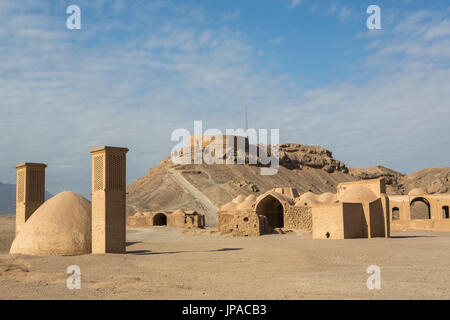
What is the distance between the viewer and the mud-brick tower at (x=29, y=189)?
1573 cm

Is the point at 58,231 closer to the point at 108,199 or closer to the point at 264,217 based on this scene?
the point at 108,199

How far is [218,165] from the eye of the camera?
65.3 m

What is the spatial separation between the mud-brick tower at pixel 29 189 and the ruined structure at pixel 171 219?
62.8 ft

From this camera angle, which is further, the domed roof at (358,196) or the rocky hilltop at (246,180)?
the rocky hilltop at (246,180)

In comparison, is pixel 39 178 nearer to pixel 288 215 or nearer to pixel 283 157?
pixel 288 215

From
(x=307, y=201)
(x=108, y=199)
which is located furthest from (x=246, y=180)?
(x=108, y=199)

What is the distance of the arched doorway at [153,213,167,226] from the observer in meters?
37.4

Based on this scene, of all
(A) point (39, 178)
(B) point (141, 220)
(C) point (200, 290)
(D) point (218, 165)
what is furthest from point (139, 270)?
(D) point (218, 165)

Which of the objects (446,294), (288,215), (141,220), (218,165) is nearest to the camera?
(446,294)

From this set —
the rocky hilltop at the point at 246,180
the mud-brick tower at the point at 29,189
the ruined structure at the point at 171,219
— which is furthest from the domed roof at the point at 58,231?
the rocky hilltop at the point at 246,180

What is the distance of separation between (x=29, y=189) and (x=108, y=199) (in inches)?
191

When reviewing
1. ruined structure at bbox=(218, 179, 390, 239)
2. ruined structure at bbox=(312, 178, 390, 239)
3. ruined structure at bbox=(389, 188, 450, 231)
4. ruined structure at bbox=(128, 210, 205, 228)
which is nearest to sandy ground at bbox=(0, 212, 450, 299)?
ruined structure at bbox=(312, 178, 390, 239)

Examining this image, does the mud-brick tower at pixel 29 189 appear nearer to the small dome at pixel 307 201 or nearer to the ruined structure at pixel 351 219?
the ruined structure at pixel 351 219
